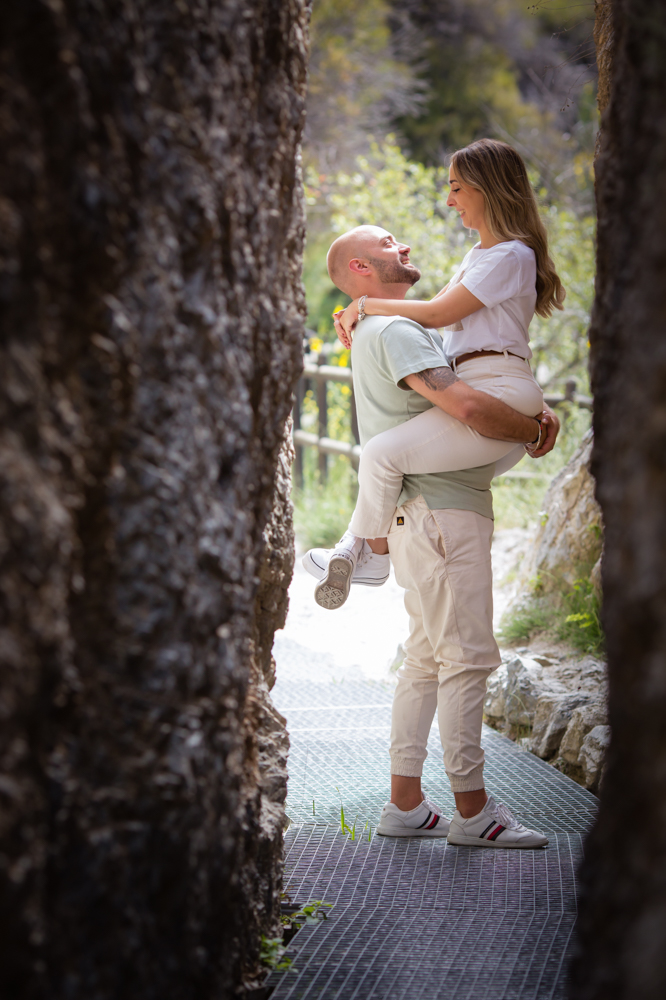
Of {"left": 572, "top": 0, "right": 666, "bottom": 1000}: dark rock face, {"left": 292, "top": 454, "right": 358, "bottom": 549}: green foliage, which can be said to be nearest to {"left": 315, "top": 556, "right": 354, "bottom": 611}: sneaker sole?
{"left": 572, "top": 0, "right": 666, "bottom": 1000}: dark rock face

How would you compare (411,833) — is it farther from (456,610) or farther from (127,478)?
(127,478)

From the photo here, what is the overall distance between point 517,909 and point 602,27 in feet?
8.50

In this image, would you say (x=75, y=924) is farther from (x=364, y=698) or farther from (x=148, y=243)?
(x=364, y=698)

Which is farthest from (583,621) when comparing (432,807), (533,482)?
(533,482)

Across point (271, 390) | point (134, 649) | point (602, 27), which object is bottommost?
point (134, 649)

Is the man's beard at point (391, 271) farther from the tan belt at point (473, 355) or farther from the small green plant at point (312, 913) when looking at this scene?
the small green plant at point (312, 913)

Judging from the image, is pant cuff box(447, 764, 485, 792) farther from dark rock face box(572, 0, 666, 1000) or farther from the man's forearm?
dark rock face box(572, 0, 666, 1000)

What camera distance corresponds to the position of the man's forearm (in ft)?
8.04

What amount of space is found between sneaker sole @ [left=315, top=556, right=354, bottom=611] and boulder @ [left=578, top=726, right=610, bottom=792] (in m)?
0.99

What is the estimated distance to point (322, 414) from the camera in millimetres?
8031

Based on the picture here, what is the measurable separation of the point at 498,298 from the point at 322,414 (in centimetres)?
556

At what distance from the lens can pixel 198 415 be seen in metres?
1.38

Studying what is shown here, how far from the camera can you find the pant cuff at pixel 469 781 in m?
2.55

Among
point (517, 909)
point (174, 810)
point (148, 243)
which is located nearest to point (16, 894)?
point (174, 810)
